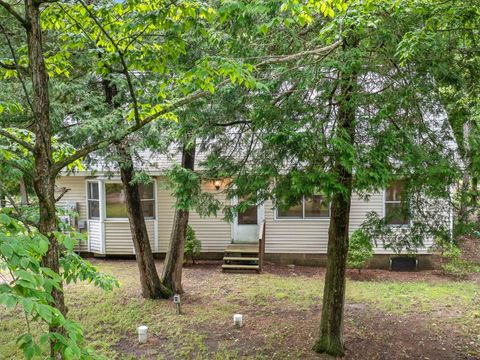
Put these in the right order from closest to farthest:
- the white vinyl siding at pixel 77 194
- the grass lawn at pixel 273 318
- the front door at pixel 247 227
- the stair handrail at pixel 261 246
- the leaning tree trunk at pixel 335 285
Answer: the leaning tree trunk at pixel 335 285
the grass lawn at pixel 273 318
the stair handrail at pixel 261 246
the front door at pixel 247 227
the white vinyl siding at pixel 77 194

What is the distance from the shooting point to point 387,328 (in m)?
7.38

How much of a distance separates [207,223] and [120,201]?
3011 mm

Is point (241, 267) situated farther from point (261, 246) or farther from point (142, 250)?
point (142, 250)

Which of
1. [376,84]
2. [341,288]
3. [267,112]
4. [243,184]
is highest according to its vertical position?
[376,84]

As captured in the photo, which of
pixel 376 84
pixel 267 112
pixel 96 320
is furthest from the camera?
pixel 96 320

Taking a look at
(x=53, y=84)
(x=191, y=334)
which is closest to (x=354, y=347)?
(x=191, y=334)

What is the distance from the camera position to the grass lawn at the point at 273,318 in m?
6.50

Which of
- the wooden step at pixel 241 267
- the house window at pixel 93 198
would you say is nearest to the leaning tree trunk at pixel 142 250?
the wooden step at pixel 241 267

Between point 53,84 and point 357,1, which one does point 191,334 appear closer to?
point 53,84

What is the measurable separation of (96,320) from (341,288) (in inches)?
195

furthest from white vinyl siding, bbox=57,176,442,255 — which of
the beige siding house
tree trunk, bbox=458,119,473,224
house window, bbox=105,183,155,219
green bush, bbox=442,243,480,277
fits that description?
tree trunk, bbox=458,119,473,224

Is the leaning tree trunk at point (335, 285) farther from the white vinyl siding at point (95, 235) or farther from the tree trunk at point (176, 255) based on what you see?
the white vinyl siding at point (95, 235)

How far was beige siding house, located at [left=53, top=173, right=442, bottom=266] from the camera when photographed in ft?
39.3

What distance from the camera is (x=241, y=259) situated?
11328 millimetres
